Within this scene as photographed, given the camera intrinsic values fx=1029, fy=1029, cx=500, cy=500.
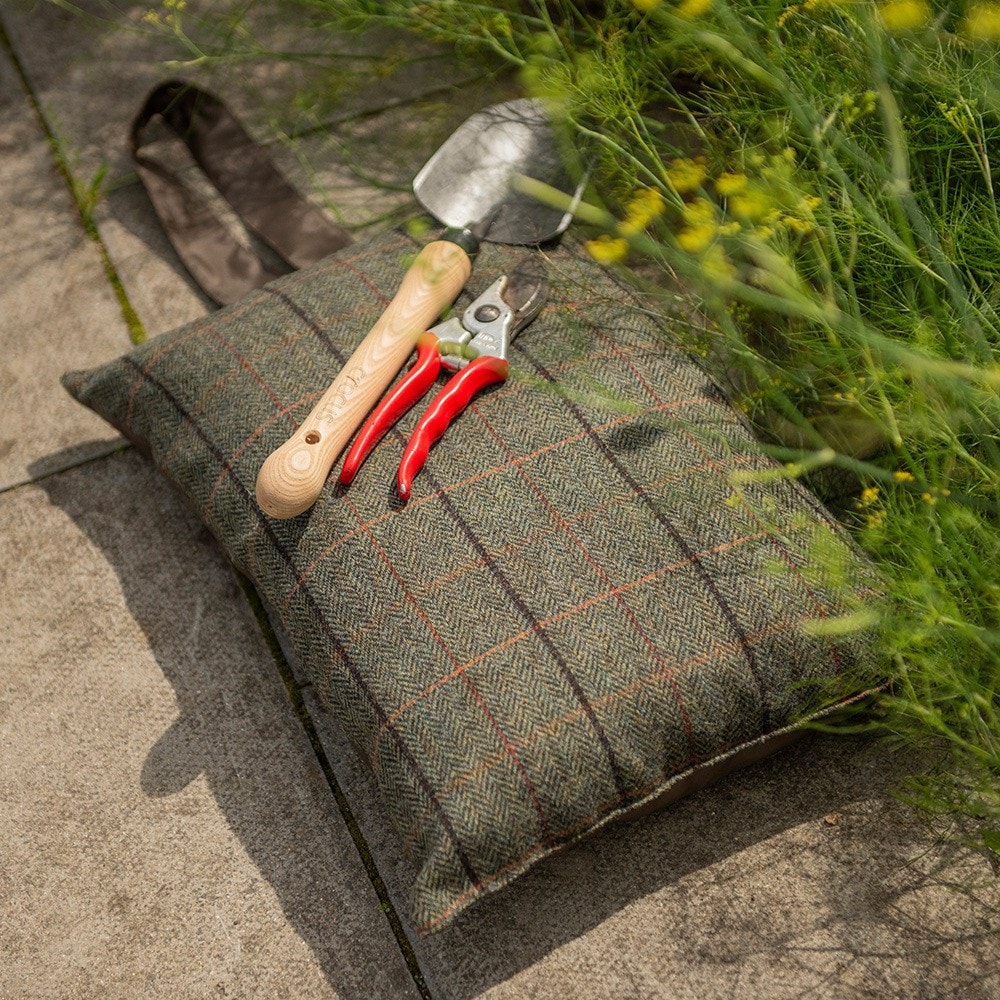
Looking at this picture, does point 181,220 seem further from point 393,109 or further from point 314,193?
point 393,109

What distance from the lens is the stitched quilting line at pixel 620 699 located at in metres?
1.22

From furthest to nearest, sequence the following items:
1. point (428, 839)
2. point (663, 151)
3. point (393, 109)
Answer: point (393, 109) < point (663, 151) < point (428, 839)

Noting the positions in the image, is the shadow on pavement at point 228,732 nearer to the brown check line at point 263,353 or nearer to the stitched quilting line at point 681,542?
the brown check line at point 263,353

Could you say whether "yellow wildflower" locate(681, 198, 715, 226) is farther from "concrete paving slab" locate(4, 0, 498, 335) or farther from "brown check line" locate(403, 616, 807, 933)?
"concrete paving slab" locate(4, 0, 498, 335)

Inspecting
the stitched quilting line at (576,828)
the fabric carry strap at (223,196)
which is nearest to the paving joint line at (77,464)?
the fabric carry strap at (223,196)

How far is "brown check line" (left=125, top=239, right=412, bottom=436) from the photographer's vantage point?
157 cm

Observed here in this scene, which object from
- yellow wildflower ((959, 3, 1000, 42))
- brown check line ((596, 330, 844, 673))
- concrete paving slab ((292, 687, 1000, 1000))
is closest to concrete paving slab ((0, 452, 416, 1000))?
concrete paving slab ((292, 687, 1000, 1000))

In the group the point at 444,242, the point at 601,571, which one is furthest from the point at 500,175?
the point at 601,571

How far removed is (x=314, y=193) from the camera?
2.10 metres

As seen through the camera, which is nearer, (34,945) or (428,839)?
(428,839)

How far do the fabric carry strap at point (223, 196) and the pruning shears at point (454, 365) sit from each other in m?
0.58

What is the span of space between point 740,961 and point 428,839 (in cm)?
48

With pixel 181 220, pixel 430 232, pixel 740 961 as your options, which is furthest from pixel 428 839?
pixel 181 220

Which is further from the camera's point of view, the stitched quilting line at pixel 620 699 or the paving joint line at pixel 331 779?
the paving joint line at pixel 331 779
